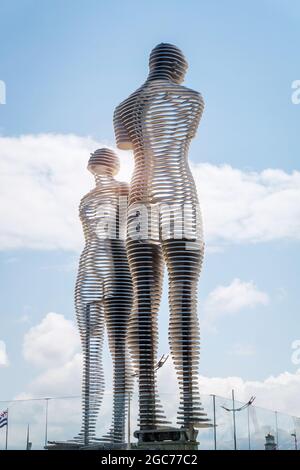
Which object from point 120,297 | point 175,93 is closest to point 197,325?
point 120,297

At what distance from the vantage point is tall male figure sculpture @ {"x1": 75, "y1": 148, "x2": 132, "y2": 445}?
47.7 meters

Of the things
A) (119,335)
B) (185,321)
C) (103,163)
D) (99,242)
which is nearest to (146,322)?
(185,321)

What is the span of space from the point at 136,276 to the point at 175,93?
10.4 meters

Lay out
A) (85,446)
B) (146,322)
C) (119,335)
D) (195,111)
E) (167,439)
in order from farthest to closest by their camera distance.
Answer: (119,335)
(85,446)
(195,111)
(146,322)
(167,439)

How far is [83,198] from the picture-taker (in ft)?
165

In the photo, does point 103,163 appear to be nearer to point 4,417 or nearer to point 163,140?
point 163,140

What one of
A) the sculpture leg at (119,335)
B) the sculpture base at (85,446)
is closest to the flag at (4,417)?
the sculpture base at (85,446)

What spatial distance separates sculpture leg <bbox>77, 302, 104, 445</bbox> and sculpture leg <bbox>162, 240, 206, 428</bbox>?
9956mm

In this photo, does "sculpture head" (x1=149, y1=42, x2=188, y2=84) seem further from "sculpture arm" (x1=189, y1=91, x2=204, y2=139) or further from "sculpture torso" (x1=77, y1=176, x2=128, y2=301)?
"sculpture torso" (x1=77, y1=176, x2=128, y2=301)

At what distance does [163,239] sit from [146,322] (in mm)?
4537

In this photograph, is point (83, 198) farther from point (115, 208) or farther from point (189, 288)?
point (189, 288)

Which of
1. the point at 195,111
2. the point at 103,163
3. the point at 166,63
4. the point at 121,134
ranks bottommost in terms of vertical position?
the point at 195,111

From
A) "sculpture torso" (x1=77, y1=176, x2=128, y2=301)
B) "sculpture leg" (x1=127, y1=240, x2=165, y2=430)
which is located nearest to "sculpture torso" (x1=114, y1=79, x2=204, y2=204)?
"sculpture leg" (x1=127, y1=240, x2=165, y2=430)

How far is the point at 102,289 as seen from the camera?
48875mm
